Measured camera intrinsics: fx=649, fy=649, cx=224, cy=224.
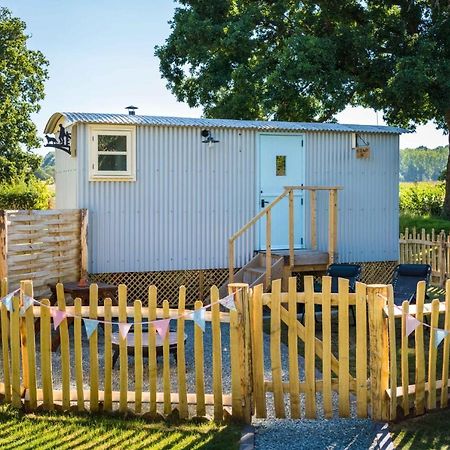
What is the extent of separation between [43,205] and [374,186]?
14474mm

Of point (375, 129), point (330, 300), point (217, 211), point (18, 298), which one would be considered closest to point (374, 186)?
point (375, 129)

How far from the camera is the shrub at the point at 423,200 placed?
2533cm

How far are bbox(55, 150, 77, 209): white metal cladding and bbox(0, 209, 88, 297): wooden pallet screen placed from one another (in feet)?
2.81

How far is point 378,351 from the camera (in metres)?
5.67

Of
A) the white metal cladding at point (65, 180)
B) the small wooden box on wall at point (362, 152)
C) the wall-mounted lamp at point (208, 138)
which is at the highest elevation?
the wall-mounted lamp at point (208, 138)

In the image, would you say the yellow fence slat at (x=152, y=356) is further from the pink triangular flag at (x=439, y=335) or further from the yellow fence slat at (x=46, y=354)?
the pink triangular flag at (x=439, y=335)

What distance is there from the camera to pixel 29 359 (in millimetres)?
6074

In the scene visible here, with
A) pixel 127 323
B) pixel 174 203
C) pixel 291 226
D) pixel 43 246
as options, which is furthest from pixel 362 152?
pixel 127 323

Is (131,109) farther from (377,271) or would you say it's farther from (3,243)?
(377,271)

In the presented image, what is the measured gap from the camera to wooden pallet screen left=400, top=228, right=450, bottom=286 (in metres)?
14.6

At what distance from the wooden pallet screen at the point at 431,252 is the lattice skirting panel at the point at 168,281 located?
17.1 feet

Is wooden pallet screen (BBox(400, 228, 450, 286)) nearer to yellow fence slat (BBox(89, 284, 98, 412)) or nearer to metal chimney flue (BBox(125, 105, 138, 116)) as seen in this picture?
metal chimney flue (BBox(125, 105, 138, 116))

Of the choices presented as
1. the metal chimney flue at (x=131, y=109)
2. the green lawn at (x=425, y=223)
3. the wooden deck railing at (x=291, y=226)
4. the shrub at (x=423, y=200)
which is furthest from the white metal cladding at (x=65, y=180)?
the shrub at (x=423, y=200)

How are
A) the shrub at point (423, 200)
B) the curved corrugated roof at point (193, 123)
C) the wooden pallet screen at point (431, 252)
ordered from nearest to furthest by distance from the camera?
the curved corrugated roof at point (193, 123) → the wooden pallet screen at point (431, 252) → the shrub at point (423, 200)
